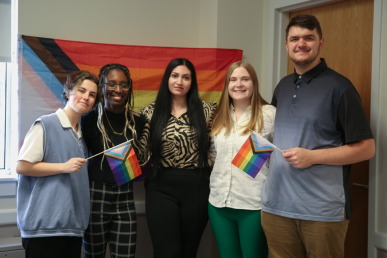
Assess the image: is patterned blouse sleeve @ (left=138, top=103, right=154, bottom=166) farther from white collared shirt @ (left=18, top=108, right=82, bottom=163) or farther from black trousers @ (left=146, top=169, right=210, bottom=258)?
white collared shirt @ (left=18, top=108, right=82, bottom=163)

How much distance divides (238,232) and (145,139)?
2.94 ft

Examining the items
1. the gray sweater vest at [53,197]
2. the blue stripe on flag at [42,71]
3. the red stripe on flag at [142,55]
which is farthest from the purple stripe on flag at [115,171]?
the red stripe on flag at [142,55]

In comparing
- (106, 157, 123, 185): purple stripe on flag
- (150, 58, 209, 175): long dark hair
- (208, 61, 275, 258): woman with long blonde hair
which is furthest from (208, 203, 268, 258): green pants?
(106, 157, 123, 185): purple stripe on flag

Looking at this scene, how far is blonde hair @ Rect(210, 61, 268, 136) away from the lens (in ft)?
6.95

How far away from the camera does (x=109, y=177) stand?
2.09 m

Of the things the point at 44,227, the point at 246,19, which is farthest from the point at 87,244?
the point at 246,19

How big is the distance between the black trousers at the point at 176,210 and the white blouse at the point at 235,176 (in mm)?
117

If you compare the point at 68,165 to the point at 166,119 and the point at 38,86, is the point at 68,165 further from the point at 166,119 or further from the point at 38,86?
the point at 38,86

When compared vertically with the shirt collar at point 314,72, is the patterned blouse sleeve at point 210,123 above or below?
below

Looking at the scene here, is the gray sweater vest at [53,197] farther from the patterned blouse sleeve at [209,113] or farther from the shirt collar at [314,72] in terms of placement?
the shirt collar at [314,72]

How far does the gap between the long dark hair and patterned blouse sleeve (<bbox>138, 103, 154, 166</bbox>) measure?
1.9 inches

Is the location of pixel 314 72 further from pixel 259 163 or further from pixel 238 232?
pixel 238 232

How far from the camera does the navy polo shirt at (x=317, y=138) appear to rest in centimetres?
179

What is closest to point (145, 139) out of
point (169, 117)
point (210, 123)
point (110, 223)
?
point (169, 117)
